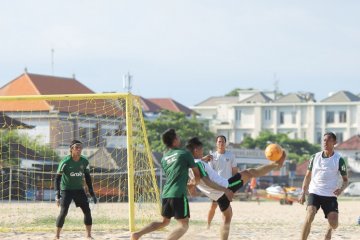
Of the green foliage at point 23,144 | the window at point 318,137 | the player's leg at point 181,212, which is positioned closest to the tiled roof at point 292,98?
the window at point 318,137

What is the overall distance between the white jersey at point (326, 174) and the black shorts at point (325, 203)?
55 millimetres

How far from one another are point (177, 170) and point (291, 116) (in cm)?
12034

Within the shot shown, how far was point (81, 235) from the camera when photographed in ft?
53.3

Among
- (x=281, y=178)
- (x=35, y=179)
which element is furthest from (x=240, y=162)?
(x=35, y=179)

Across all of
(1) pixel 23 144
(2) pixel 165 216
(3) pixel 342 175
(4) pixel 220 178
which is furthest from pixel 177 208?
(1) pixel 23 144

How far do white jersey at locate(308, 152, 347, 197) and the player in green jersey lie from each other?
2.19 metres

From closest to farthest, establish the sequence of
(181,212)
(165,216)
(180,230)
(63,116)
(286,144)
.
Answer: (180,230)
(181,212)
(165,216)
(63,116)
(286,144)

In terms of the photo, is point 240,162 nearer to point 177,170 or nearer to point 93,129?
point 93,129

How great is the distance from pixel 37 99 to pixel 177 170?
6.31 meters

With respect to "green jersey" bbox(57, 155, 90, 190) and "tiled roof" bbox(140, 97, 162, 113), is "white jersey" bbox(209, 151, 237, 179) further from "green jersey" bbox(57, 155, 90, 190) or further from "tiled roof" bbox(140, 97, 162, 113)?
"tiled roof" bbox(140, 97, 162, 113)

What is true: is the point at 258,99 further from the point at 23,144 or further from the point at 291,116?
the point at 23,144

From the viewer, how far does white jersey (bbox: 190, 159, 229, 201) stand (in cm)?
1173

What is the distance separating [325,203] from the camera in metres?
13.0

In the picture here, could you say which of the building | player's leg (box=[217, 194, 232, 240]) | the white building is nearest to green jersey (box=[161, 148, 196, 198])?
player's leg (box=[217, 194, 232, 240])
